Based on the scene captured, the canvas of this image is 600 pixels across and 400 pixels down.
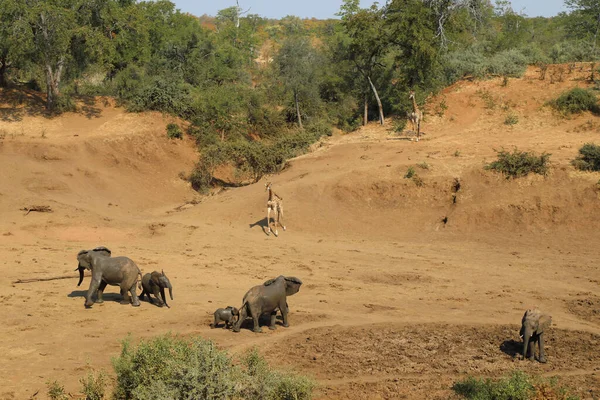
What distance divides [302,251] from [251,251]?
4.78ft

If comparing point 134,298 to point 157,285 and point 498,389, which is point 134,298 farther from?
point 498,389

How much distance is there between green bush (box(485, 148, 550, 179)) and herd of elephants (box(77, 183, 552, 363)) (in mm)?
12035

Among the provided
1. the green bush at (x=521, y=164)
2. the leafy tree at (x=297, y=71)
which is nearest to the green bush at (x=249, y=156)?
the leafy tree at (x=297, y=71)

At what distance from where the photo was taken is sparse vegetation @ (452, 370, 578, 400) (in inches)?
345

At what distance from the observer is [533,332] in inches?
430

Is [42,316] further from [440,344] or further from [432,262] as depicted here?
[432,262]

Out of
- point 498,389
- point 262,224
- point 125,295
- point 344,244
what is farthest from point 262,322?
point 262,224

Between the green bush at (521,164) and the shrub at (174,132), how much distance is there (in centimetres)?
1667

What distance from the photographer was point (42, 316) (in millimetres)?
12430

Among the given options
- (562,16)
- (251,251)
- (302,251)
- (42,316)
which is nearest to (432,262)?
(302,251)

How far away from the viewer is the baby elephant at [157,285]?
1294 cm

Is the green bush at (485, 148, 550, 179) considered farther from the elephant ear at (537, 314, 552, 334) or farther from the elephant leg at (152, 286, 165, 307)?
the elephant leg at (152, 286, 165, 307)

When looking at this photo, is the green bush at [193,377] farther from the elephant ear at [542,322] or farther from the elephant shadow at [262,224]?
the elephant shadow at [262,224]

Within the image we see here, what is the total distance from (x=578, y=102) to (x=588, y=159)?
8945 millimetres
